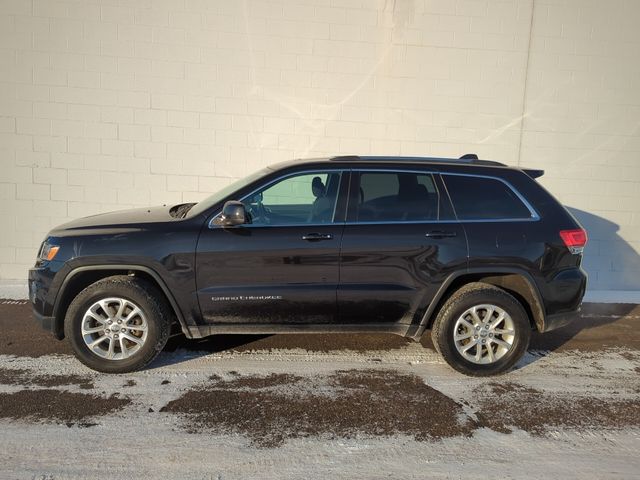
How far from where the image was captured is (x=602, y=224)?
757cm

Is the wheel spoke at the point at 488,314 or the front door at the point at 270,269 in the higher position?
the front door at the point at 270,269

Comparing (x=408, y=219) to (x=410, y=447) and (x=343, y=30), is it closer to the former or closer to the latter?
(x=410, y=447)

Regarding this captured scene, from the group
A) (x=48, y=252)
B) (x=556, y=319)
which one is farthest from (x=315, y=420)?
(x=48, y=252)

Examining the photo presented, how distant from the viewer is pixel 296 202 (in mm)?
4488

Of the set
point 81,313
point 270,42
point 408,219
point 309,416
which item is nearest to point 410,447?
point 309,416

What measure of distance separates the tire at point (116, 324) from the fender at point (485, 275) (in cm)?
216

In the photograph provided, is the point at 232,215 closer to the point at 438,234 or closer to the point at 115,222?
the point at 115,222

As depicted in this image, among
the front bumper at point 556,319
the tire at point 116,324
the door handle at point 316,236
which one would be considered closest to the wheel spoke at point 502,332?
the front bumper at point 556,319

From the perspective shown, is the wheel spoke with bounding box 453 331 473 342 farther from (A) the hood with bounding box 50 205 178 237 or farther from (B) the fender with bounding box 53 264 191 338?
(A) the hood with bounding box 50 205 178 237

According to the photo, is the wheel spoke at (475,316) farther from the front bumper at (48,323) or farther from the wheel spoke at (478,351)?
the front bumper at (48,323)

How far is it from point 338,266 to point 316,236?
31 cm

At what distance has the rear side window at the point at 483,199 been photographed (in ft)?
13.8

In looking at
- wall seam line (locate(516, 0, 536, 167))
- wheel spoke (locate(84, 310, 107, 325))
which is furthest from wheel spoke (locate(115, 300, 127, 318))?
wall seam line (locate(516, 0, 536, 167))

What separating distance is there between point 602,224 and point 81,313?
7337 millimetres
